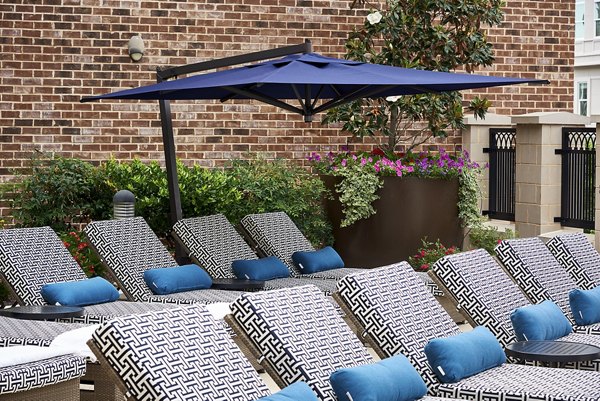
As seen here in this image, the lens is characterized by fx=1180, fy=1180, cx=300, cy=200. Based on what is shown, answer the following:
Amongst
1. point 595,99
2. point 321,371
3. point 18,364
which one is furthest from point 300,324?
point 595,99

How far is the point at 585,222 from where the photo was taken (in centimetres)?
1271

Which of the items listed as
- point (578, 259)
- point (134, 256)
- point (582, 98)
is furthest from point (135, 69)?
point (582, 98)

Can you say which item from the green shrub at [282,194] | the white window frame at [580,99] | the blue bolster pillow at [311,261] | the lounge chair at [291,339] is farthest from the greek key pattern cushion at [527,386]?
the white window frame at [580,99]

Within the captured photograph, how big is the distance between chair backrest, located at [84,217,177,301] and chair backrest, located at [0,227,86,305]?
29cm

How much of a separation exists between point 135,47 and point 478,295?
252 inches

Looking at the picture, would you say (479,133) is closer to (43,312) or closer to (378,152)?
(378,152)

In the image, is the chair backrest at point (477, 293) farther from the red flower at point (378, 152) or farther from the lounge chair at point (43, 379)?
the red flower at point (378, 152)

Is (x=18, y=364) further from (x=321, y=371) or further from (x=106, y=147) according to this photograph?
(x=106, y=147)

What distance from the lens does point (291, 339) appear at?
4652mm

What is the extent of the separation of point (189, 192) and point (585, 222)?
4.52m

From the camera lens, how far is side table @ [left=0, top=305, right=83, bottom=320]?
6801mm

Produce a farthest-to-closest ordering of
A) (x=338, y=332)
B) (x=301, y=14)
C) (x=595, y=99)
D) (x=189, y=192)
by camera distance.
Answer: (x=595, y=99), (x=301, y=14), (x=189, y=192), (x=338, y=332)

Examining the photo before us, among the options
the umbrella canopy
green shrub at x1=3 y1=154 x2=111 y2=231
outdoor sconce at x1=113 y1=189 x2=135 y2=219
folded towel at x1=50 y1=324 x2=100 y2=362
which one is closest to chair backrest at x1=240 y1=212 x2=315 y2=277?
outdoor sconce at x1=113 y1=189 x2=135 y2=219

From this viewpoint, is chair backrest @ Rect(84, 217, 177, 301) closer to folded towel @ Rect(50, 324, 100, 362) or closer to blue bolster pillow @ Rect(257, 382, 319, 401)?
folded towel @ Rect(50, 324, 100, 362)
